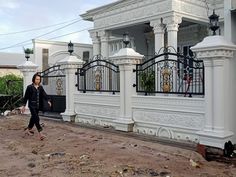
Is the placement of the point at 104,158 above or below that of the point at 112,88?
below

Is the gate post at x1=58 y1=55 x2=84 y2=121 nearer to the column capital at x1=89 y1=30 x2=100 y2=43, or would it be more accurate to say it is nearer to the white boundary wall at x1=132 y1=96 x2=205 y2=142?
the white boundary wall at x1=132 y1=96 x2=205 y2=142

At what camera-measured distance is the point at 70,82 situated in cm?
1074

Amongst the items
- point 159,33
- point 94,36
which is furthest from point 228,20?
point 94,36

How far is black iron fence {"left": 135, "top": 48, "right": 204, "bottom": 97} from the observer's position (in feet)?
22.9

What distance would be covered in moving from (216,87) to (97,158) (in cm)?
249

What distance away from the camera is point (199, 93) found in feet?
22.3

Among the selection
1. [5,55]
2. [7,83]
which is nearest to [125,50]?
[7,83]

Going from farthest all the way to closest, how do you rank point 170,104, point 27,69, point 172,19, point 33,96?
point 27,69 < point 172,19 < point 33,96 < point 170,104

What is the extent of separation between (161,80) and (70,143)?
8.51 ft

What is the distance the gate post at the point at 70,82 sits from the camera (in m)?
10.6

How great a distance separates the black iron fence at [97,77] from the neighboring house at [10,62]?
807 inches

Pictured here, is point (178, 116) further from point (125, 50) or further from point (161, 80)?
point (125, 50)

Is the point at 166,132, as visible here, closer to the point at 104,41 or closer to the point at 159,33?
the point at 159,33

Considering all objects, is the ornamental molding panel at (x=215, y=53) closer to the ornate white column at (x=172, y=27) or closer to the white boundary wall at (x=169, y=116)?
the white boundary wall at (x=169, y=116)
